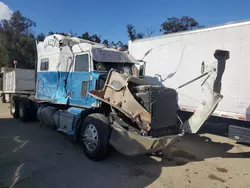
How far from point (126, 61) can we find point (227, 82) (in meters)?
3.13

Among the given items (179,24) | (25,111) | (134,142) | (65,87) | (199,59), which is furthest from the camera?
(179,24)

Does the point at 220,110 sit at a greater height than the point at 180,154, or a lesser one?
greater

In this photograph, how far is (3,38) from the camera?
33.8 metres

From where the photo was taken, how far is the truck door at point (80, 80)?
6867mm

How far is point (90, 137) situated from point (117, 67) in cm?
251

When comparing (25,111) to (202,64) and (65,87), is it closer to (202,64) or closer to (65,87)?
(65,87)

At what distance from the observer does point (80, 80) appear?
23.2 ft

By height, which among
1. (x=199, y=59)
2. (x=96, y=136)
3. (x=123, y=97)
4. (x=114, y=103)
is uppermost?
(x=199, y=59)

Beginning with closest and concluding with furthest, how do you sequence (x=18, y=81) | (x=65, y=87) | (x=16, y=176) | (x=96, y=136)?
1. (x=16, y=176)
2. (x=96, y=136)
3. (x=65, y=87)
4. (x=18, y=81)

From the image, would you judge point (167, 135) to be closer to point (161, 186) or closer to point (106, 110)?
point (161, 186)

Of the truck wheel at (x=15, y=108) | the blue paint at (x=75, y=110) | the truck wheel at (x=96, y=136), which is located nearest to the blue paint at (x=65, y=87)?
the blue paint at (x=75, y=110)

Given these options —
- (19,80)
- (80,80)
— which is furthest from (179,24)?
(80,80)

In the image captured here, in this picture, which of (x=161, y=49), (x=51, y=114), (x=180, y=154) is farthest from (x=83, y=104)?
(x=161, y=49)

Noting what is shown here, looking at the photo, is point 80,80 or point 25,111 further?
point 25,111
